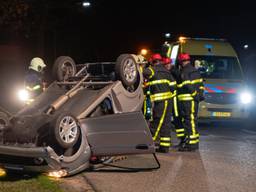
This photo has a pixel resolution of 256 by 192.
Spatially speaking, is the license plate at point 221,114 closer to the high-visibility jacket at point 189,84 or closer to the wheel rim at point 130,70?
the high-visibility jacket at point 189,84

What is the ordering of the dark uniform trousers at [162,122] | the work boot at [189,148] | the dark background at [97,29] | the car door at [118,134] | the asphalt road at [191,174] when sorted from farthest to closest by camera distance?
the dark background at [97,29], the work boot at [189,148], the dark uniform trousers at [162,122], the car door at [118,134], the asphalt road at [191,174]

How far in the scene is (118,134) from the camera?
271 inches

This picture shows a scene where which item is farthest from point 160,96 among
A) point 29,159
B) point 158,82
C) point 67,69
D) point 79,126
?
point 29,159

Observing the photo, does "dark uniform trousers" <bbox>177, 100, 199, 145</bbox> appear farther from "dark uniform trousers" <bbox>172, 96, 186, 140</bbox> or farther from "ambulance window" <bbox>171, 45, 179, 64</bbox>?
"ambulance window" <bbox>171, 45, 179, 64</bbox>

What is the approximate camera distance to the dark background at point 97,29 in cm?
2409

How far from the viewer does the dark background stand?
2409 centimetres

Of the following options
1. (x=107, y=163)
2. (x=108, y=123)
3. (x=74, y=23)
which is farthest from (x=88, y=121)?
(x=74, y=23)

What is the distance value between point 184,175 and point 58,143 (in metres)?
1.98

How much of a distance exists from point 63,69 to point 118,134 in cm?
210

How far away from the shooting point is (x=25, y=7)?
21031mm

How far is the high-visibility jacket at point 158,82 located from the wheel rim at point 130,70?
1.07 m

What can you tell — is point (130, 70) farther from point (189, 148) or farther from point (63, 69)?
point (189, 148)

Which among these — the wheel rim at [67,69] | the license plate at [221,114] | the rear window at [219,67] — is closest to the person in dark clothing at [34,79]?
the wheel rim at [67,69]

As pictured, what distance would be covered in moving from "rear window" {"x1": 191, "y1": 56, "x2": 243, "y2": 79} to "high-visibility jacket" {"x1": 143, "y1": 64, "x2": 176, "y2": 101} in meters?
3.99
